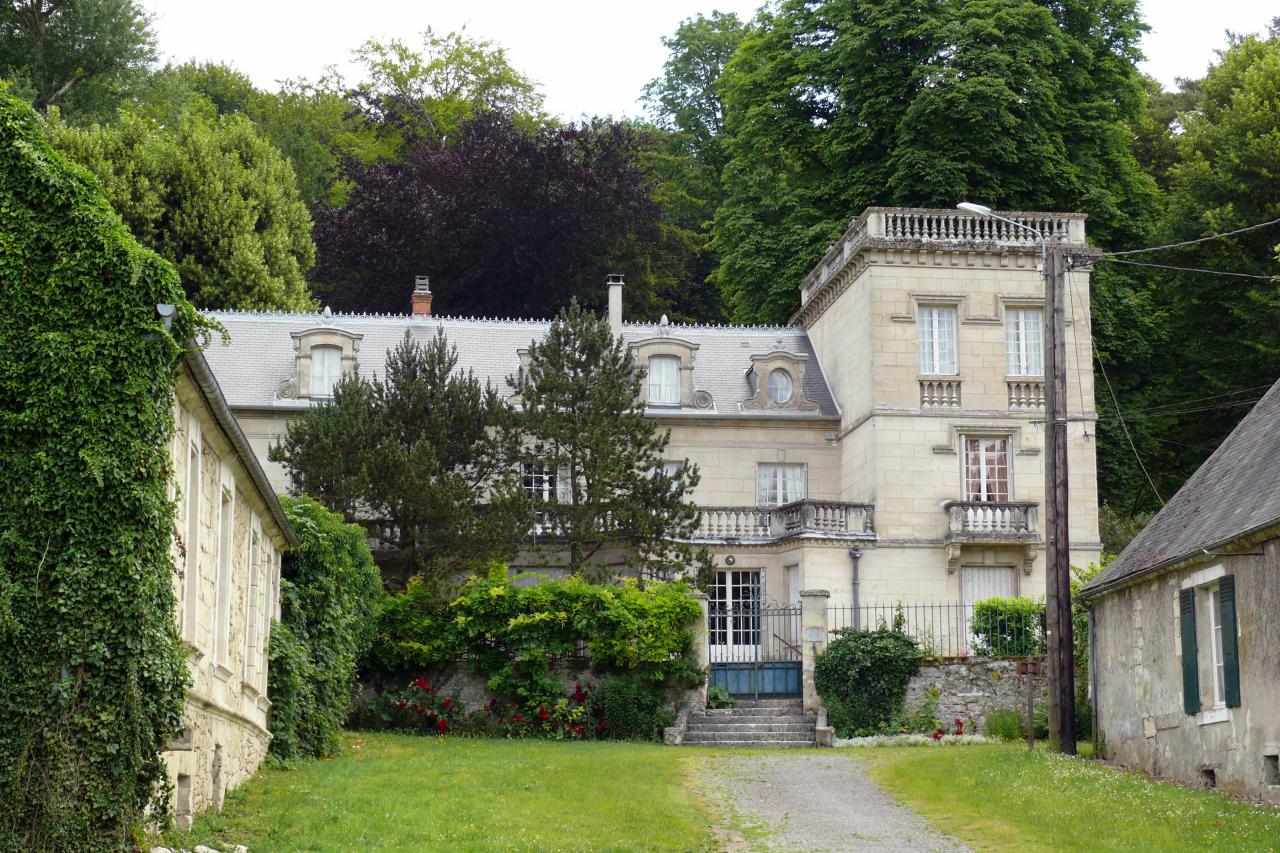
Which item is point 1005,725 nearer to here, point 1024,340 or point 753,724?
point 753,724

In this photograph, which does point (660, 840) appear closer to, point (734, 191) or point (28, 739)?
point (28, 739)

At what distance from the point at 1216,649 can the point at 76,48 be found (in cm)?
3487

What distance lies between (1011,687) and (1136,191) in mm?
16994

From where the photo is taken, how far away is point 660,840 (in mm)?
14664

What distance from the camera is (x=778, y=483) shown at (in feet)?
115

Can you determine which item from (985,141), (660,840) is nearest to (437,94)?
(985,141)

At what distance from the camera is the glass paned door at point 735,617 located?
104 feet

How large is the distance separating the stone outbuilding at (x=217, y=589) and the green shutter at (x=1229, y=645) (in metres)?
9.97

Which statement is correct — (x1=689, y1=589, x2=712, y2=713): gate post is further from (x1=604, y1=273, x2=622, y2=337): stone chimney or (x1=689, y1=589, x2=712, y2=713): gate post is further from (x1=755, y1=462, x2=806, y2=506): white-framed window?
(x1=604, y1=273, x2=622, y2=337): stone chimney

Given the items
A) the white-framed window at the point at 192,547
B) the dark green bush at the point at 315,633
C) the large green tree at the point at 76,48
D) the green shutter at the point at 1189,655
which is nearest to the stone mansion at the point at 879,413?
the dark green bush at the point at 315,633

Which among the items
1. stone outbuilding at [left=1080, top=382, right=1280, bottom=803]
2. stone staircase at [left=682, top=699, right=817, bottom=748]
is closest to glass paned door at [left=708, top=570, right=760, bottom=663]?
stone staircase at [left=682, top=699, right=817, bottom=748]

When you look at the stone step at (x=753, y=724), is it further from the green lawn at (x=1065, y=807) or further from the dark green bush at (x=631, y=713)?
the green lawn at (x=1065, y=807)

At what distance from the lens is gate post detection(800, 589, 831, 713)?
27.7m

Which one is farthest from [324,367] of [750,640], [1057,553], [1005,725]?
[1057,553]
